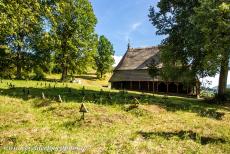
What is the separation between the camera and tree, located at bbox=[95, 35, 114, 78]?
96.1 metres

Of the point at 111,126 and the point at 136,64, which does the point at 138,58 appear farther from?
the point at 111,126

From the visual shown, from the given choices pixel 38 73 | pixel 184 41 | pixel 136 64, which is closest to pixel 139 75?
pixel 136 64

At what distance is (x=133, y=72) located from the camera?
61219 mm

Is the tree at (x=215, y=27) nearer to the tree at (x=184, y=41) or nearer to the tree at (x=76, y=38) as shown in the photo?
the tree at (x=184, y=41)

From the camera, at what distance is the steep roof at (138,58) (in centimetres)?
6009

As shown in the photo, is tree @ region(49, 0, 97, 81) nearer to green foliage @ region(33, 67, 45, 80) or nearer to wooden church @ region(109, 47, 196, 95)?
green foliage @ region(33, 67, 45, 80)

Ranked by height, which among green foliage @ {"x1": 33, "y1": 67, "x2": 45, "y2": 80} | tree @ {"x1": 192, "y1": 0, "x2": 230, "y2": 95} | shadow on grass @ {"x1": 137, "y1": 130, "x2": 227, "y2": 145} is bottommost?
shadow on grass @ {"x1": 137, "y1": 130, "x2": 227, "y2": 145}

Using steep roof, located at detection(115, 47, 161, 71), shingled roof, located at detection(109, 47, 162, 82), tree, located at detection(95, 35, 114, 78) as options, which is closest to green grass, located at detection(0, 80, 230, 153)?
shingled roof, located at detection(109, 47, 162, 82)

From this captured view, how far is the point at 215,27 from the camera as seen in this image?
28.0 metres

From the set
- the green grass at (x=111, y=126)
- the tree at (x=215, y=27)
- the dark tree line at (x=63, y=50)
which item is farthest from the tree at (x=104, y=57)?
the green grass at (x=111, y=126)

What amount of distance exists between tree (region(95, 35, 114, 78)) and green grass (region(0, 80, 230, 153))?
2736 inches

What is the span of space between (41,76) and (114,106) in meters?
38.6

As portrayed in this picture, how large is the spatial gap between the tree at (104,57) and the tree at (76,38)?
118 feet

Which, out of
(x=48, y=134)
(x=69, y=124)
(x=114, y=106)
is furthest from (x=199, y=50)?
(x=48, y=134)
